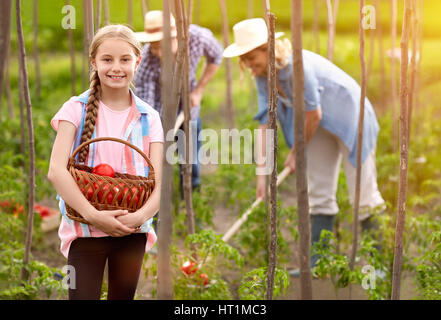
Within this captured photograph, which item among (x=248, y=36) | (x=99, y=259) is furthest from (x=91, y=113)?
(x=248, y=36)

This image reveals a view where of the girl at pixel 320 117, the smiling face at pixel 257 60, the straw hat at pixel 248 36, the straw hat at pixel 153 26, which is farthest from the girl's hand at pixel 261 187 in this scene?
the straw hat at pixel 153 26

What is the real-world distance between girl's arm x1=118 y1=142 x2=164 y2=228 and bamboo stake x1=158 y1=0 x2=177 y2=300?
1cm

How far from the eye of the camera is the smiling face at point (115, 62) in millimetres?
1147

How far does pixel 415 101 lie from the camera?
12.2 ft

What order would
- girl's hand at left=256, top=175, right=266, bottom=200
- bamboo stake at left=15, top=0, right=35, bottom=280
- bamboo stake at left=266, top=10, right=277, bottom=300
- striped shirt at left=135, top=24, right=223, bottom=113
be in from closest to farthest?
bamboo stake at left=266, top=10, right=277, bottom=300 < bamboo stake at left=15, top=0, right=35, bottom=280 < girl's hand at left=256, top=175, right=266, bottom=200 < striped shirt at left=135, top=24, right=223, bottom=113

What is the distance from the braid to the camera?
1.17 metres

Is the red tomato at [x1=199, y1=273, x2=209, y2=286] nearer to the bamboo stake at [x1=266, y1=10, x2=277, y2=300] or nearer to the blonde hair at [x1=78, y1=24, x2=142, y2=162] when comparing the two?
the bamboo stake at [x1=266, y1=10, x2=277, y2=300]

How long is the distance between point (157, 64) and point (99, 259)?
1.71 metres

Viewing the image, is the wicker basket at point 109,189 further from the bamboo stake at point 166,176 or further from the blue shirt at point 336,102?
the blue shirt at point 336,102

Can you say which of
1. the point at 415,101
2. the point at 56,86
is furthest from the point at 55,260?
the point at 56,86

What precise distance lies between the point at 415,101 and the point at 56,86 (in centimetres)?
410

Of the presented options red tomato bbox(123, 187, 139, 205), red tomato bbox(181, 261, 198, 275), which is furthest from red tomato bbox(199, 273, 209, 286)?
red tomato bbox(123, 187, 139, 205)

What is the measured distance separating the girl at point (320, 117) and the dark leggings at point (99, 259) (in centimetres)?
116

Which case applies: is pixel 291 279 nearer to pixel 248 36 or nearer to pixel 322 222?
pixel 322 222
